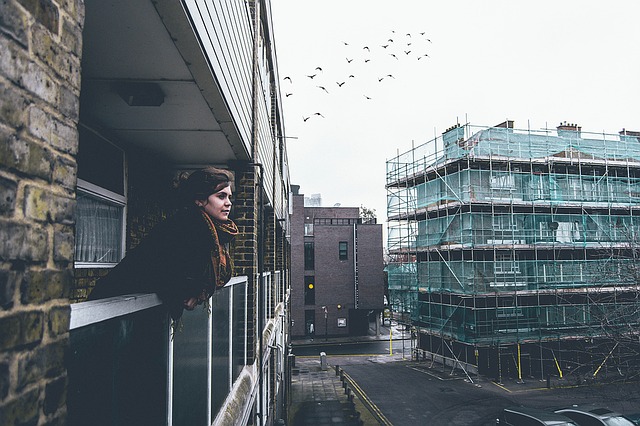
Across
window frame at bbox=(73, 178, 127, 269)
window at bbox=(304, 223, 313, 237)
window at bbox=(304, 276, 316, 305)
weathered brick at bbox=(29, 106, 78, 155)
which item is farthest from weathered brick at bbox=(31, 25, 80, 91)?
window at bbox=(304, 223, 313, 237)

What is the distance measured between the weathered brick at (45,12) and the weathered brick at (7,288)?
0.77 meters

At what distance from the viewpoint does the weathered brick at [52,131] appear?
144cm

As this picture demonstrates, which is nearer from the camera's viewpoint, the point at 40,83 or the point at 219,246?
the point at 40,83

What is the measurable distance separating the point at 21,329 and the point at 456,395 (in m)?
24.1

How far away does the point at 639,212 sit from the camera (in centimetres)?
3053

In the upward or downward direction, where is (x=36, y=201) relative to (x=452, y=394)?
upward

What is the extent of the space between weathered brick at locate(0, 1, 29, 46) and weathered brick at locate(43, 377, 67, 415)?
103 cm

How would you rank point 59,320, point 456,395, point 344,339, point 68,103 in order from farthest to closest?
point 344,339
point 456,395
point 68,103
point 59,320

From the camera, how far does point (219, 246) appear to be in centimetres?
310

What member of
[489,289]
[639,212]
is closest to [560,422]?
[489,289]

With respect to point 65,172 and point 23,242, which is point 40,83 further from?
point 23,242

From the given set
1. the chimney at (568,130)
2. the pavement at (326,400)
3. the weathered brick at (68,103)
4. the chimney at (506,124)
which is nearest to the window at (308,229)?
the pavement at (326,400)

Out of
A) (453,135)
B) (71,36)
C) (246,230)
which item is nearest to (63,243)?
(71,36)

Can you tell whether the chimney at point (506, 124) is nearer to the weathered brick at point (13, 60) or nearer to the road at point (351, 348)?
the road at point (351, 348)
